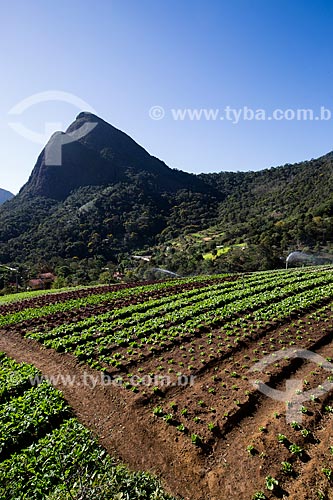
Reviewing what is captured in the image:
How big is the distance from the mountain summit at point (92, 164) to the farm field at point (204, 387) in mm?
131009

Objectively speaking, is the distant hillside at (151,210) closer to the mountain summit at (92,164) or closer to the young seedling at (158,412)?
the mountain summit at (92,164)

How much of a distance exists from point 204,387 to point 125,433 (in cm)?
317

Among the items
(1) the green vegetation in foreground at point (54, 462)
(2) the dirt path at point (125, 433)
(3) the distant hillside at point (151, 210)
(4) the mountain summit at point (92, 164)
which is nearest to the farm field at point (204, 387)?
(2) the dirt path at point (125, 433)

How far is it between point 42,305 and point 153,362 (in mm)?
18000

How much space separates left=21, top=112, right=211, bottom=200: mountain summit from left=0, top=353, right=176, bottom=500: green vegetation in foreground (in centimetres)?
13724

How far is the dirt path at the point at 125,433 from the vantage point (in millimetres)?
6891

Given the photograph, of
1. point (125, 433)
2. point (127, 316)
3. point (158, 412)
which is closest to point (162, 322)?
point (127, 316)

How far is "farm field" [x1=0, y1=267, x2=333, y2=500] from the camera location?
6.90 meters

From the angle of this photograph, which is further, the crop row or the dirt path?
the crop row

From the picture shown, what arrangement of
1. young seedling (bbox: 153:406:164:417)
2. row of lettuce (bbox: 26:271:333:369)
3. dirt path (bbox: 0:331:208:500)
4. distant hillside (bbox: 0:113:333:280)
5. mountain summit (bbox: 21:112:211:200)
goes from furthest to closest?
mountain summit (bbox: 21:112:211:200) → distant hillside (bbox: 0:113:333:280) → row of lettuce (bbox: 26:271:333:369) → young seedling (bbox: 153:406:164:417) → dirt path (bbox: 0:331:208:500)

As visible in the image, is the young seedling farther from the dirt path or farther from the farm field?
the dirt path

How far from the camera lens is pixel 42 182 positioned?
5399 inches

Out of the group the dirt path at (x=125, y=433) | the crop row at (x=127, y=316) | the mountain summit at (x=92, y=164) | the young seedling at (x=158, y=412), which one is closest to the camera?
the dirt path at (x=125, y=433)

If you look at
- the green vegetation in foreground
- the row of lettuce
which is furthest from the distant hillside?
the green vegetation in foreground
